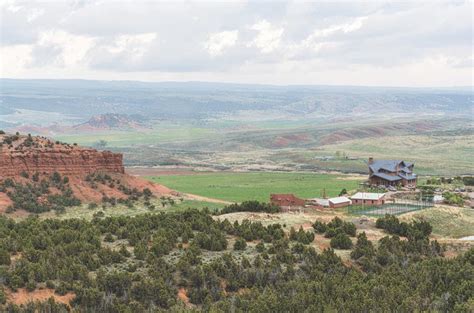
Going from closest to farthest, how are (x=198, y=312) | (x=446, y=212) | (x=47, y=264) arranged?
(x=198, y=312) < (x=47, y=264) < (x=446, y=212)

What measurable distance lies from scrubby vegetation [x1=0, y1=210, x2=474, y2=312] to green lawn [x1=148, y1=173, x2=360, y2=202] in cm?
4620

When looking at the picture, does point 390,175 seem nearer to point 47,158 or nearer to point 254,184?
point 254,184

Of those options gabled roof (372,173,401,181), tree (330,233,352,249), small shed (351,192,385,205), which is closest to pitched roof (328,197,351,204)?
small shed (351,192,385,205)

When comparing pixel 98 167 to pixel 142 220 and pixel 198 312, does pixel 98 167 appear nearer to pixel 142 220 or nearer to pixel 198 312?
pixel 142 220

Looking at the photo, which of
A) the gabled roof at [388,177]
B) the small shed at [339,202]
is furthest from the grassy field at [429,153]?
the small shed at [339,202]

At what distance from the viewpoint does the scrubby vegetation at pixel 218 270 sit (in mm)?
33094

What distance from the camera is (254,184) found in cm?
11494

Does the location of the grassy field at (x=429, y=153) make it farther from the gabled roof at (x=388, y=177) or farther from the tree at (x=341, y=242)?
the tree at (x=341, y=242)

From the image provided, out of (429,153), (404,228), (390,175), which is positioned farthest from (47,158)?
(429,153)

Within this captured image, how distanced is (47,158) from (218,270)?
48.0 m

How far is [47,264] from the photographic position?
35781 millimetres

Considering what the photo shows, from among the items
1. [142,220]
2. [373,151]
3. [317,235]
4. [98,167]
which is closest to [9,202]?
[98,167]

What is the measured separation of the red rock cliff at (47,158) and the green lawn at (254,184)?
18.3 metres

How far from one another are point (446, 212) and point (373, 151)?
5017 inches
